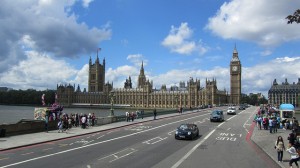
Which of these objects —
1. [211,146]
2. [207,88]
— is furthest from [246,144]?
[207,88]

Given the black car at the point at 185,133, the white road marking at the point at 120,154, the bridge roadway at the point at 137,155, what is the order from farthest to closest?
the black car at the point at 185,133
the white road marking at the point at 120,154
the bridge roadway at the point at 137,155

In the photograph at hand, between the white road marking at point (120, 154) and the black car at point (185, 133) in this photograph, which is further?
the black car at point (185, 133)

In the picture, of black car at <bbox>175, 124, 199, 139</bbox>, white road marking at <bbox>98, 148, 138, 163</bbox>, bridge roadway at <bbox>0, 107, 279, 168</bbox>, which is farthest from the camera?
black car at <bbox>175, 124, 199, 139</bbox>

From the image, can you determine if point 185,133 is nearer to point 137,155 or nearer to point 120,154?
point 137,155

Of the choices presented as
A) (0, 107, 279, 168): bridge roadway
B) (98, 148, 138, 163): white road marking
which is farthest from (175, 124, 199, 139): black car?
(98, 148, 138, 163): white road marking

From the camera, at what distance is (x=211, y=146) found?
23.6 metres

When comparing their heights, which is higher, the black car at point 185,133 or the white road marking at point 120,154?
the black car at point 185,133

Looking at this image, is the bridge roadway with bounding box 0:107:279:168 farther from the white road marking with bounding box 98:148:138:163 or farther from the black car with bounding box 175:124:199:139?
the black car with bounding box 175:124:199:139

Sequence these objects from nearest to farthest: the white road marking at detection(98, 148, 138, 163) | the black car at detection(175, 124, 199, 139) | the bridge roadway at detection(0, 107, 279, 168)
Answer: the bridge roadway at detection(0, 107, 279, 168) → the white road marking at detection(98, 148, 138, 163) → the black car at detection(175, 124, 199, 139)

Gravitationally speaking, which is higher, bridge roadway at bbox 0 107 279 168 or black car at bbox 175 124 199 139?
black car at bbox 175 124 199 139

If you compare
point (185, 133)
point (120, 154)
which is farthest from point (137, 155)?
point (185, 133)

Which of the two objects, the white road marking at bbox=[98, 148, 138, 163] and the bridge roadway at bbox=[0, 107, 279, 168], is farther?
the white road marking at bbox=[98, 148, 138, 163]

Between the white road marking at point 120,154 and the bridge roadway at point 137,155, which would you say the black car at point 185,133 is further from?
the white road marking at point 120,154

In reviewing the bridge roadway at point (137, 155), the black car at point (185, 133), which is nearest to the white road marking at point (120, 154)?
the bridge roadway at point (137, 155)
